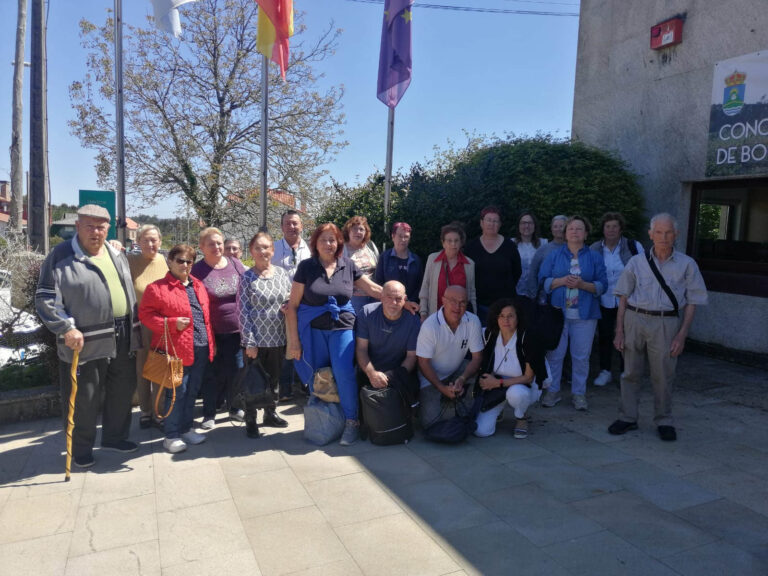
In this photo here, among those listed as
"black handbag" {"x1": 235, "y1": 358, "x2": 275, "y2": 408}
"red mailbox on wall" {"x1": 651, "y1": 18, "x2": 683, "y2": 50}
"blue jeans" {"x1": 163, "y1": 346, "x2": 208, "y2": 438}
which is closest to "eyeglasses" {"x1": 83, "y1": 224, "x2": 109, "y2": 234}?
"blue jeans" {"x1": 163, "y1": 346, "x2": 208, "y2": 438}

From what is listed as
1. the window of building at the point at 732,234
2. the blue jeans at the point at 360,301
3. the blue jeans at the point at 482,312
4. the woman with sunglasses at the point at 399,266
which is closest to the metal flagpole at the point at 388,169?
the woman with sunglasses at the point at 399,266

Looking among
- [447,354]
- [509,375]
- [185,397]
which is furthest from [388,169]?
[185,397]

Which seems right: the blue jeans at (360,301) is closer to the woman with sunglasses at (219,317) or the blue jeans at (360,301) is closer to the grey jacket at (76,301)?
the woman with sunglasses at (219,317)

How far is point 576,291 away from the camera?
5188 millimetres

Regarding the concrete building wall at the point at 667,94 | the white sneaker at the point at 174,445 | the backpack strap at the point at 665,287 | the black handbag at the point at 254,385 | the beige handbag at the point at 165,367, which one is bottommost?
the white sneaker at the point at 174,445

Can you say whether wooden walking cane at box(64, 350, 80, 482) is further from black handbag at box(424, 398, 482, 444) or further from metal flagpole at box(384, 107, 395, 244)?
metal flagpole at box(384, 107, 395, 244)

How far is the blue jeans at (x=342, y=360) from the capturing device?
4.55 meters

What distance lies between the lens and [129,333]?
415 cm

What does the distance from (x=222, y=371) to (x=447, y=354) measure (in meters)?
1.95

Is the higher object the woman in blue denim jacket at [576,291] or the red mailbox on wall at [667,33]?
the red mailbox on wall at [667,33]

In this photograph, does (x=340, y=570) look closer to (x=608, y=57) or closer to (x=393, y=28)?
(x=393, y=28)

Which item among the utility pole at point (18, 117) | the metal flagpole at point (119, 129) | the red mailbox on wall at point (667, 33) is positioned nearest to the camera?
the metal flagpole at point (119, 129)

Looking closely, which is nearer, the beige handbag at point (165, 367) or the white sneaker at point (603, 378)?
the beige handbag at point (165, 367)

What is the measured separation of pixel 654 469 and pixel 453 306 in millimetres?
1852
